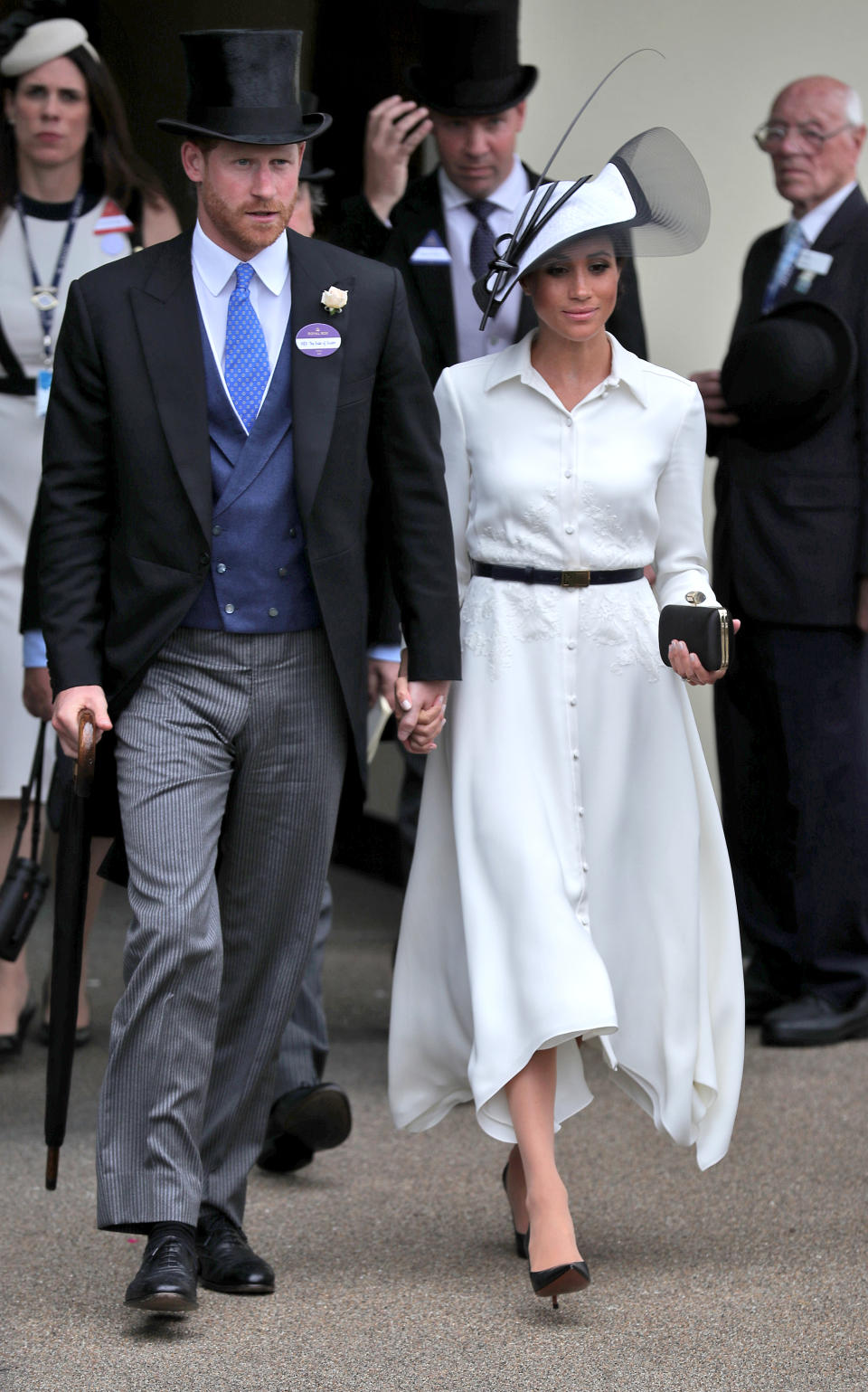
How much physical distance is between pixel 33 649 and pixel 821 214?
2349mm

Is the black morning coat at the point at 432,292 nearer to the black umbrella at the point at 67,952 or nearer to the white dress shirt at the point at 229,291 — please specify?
the white dress shirt at the point at 229,291

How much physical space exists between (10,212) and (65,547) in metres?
1.88

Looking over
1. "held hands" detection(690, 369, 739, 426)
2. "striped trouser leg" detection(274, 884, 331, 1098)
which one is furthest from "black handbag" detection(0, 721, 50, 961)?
"held hands" detection(690, 369, 739, 426)

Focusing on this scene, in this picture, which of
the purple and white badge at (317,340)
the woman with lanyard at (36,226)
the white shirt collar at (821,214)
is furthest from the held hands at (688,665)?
the white shirt collar at (821,214)

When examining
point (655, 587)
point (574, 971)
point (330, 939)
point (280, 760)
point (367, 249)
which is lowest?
point (330, 939)

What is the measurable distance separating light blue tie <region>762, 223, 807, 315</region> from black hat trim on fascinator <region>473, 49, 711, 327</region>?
6.07 ft

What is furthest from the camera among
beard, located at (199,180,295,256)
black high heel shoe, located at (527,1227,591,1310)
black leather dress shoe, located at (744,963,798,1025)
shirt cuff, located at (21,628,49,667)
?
black leather dress shoe, located at (744,963,798,1025)

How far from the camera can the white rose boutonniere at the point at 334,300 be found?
12.1 ft

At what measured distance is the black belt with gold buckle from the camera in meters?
3.87

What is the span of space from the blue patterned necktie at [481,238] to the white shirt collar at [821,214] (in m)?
0.97

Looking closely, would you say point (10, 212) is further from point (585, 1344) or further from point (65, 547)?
point (585, 1344)

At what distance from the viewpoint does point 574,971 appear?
3.74 m

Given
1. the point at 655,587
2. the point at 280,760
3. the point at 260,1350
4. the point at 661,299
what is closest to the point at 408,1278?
the point at 260,1350

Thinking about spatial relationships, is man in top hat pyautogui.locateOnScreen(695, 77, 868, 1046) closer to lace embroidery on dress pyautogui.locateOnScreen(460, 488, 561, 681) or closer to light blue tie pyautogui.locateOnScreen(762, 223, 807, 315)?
light blue tie pyautogui.locateOnScreen(762, 223, 807, 315)
